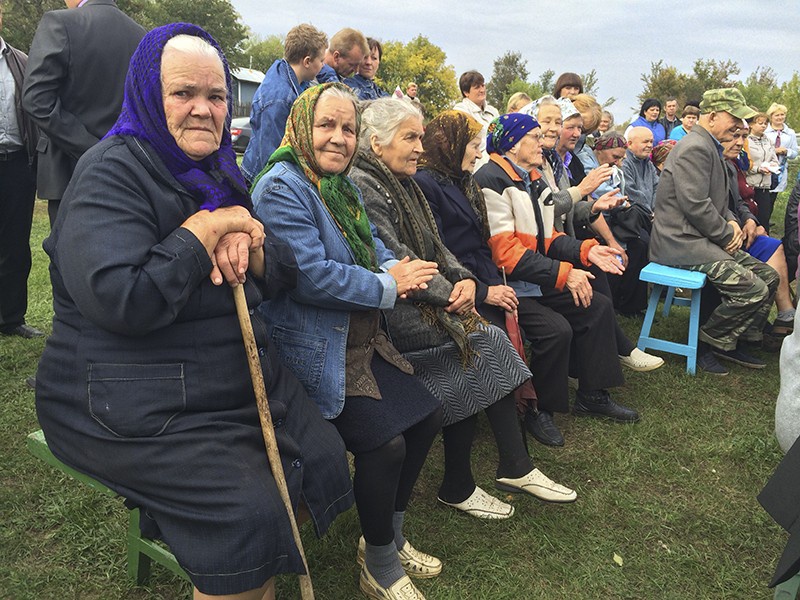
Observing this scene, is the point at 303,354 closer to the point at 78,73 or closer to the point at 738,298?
the point at 78,73

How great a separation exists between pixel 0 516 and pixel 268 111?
281 cm

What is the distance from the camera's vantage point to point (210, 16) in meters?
37.8

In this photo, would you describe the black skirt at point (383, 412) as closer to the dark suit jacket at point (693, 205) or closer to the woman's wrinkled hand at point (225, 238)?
the woman's wrinkled hand at point (225, 238)

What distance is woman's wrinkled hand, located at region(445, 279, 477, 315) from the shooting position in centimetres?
283

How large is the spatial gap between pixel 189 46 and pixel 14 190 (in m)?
2.94

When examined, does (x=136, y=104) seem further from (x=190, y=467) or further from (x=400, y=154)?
(x=400, y=154)

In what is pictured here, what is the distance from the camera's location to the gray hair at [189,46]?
175 centimetres

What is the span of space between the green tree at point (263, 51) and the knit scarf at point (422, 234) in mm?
60275

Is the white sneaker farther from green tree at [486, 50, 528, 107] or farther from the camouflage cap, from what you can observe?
green tree at [486, 50, 528, 107]

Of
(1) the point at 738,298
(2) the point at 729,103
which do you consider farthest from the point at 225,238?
(2) the point at 729,103

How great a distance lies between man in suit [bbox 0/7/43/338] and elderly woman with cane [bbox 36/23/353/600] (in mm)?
2599

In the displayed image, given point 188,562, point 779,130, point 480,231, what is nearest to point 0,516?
point 188,562

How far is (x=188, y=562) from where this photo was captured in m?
1.59

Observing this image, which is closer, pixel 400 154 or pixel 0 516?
pixel 0 516
